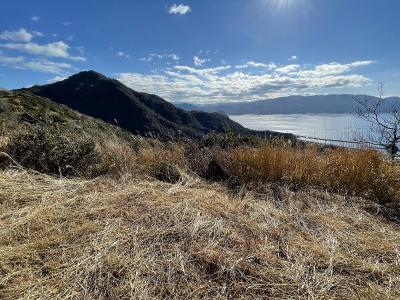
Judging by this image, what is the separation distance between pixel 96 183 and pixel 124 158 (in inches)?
37.0

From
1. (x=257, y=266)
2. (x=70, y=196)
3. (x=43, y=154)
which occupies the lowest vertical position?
(x=257, y=266)

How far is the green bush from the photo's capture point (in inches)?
189

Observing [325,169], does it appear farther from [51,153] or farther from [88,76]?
[88,76]

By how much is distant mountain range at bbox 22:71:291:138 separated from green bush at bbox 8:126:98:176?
47.2 m

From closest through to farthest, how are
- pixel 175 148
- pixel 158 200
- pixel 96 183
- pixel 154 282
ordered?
pixel 154 282 → pixel 158 200 → pixel 96 183 → pixel 175 148

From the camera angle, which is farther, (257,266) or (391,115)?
(391,115)

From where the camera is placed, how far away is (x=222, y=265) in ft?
7.64

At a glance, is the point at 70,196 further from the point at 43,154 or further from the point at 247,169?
the point at 247,169

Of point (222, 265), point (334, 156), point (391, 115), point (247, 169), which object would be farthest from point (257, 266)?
point (391, 115)

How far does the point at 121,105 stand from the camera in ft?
252

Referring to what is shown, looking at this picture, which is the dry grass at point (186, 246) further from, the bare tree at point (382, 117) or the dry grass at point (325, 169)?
the bare tree at point (382, 117)

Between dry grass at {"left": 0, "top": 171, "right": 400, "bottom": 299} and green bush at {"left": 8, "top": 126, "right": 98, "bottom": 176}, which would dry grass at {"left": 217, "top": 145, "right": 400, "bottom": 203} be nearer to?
dry grass at {"left": 0, "top": 171, "right": 400, "bottom": 299}

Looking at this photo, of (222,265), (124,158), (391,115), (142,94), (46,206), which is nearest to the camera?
(222,265)

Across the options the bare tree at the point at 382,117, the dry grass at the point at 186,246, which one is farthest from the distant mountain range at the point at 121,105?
the dry grass at the point at 186,246
